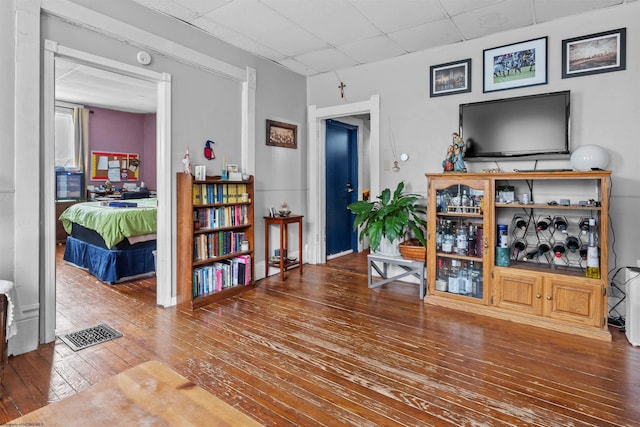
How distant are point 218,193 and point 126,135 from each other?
17.9 feet

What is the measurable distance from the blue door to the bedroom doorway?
2.56 m

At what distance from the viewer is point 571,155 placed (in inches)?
126

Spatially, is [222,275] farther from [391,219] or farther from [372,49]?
[372,49]

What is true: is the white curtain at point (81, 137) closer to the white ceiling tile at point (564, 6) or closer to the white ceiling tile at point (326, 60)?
the white ceiling tile at point (326, 60)

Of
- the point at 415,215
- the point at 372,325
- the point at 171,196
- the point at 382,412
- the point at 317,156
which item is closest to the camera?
the point at 382,412

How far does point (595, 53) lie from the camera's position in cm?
318

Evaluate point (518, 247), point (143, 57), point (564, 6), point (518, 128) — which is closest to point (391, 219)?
point (518, 247)

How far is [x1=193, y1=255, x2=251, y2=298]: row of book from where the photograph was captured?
11.5 ft

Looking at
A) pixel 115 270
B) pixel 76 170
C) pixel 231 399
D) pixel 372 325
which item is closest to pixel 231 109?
pixel 115 270

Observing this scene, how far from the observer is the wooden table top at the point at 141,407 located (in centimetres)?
96

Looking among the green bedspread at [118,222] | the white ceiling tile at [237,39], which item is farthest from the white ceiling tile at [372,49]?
the green bedspread at [118,222]

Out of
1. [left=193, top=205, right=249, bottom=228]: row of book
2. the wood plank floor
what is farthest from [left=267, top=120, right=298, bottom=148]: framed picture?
the wood plank floor

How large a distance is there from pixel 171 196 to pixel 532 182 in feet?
11.2

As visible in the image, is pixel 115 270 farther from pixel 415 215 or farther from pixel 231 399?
pixel 415 215
